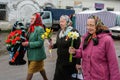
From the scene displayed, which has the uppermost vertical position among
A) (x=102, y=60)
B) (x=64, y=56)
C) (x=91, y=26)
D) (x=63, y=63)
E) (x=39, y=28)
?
(x=91, y=26)

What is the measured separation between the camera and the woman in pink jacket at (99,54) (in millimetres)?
4523

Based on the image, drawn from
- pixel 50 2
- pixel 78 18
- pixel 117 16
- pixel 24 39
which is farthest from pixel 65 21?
pixel 50 2

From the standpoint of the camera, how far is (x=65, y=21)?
5.95 m

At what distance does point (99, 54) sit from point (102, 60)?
97mm

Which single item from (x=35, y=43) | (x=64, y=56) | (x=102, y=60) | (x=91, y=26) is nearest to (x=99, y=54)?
(x=102, y=60)

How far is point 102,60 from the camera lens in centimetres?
461

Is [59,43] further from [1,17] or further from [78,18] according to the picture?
[1,17]

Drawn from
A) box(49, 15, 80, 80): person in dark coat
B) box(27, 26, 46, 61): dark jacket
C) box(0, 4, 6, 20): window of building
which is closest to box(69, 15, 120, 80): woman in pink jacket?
box(49, 15, 80, 80): person in dark coat

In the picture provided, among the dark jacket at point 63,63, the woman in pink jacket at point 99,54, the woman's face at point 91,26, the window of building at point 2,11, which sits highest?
the woman's face at point 91,26

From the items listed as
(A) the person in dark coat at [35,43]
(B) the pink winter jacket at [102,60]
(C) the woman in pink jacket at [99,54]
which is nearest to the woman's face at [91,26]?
(C) the woman in pink jacket at [99,54]

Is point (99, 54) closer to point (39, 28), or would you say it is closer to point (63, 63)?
point (63, 63)

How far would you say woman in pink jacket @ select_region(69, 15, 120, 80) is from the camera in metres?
4.52

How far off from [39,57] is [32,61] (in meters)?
0.17

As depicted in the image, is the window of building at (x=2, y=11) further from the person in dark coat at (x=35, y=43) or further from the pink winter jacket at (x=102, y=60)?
the pink winter jacket at (x=102, y=60)
